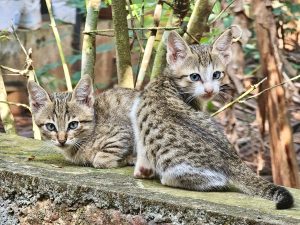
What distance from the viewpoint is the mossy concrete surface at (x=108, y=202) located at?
316 cm

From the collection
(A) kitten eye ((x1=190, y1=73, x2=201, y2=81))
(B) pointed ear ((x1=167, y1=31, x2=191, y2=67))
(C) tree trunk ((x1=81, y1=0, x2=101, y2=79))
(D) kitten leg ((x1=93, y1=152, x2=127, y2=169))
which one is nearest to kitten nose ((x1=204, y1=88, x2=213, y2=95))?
(A) kitten eye ((x1=190, y1=73, x2=201, y2=81))

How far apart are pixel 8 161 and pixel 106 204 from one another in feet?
2.90

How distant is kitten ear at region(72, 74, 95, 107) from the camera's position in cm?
450

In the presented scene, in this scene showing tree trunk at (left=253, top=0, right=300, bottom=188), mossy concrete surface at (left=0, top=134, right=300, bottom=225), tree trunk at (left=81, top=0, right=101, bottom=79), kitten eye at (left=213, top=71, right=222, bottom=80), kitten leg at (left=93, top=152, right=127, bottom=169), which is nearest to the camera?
mossy concrete surface at (left=0, top=134, right=300, bottom=225)

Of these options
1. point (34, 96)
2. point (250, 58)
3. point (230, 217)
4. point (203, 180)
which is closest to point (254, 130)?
point (250, 58)

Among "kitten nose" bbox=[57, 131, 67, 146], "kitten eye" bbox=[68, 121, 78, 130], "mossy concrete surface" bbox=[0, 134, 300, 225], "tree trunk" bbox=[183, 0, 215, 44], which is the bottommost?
"mossy concrete surface" bbox=[0, 134, 300, 225]

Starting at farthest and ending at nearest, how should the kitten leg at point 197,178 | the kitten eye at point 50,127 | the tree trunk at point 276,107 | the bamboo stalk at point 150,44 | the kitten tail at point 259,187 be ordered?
the tree trunk at point 276,107 → the bamboo stalk at point 150,44 → the kitten eye at point 50,127 → the kitten leg at point 197,178 → the kitten tail at point 259,187

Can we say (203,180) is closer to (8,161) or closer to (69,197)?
(69,197)

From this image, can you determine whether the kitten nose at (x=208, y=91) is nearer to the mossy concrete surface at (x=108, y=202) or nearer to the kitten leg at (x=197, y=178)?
the mossy concrete surface at (x=108, y=202)

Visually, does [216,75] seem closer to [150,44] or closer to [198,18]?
[198,18]

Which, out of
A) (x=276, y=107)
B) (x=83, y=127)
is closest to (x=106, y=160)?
(x=83, y=127)

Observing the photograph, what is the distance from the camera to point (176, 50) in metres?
4.61

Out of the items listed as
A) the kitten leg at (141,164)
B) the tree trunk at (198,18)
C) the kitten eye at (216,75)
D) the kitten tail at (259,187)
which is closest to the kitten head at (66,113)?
the kitten leg at (141,164)

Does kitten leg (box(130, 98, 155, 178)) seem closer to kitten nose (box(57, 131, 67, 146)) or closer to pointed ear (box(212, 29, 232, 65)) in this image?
kitten nose (box(57, 131, 67, 146))
